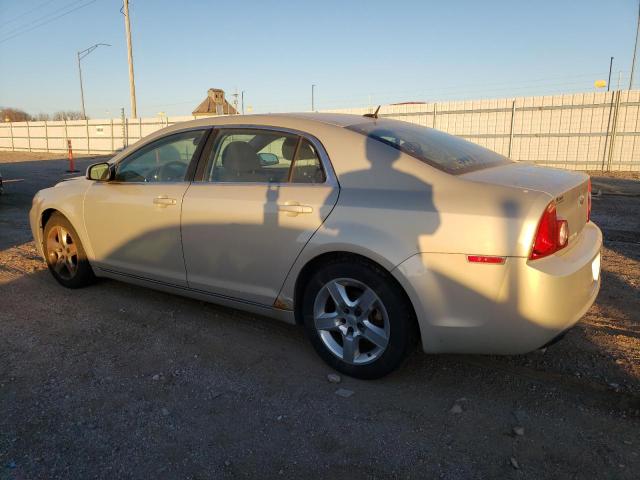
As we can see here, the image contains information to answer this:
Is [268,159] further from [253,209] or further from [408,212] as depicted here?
[408,212]

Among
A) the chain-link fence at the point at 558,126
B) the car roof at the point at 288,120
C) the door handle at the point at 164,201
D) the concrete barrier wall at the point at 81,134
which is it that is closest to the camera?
the car roof at the point at 288,120

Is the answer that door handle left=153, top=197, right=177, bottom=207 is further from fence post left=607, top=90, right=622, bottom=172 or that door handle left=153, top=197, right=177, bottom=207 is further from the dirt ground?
fence post left=607, top=90, right=622, bottom=172

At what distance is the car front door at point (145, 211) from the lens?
3.85 m

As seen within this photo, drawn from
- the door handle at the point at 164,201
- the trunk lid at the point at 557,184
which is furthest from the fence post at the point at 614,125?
the door handle at the point at 164,201

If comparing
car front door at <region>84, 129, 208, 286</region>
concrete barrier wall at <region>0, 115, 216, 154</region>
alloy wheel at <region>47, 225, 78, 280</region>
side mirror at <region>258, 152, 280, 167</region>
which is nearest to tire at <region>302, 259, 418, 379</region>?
side mirror at <region>258, 152, 280, 167</region>

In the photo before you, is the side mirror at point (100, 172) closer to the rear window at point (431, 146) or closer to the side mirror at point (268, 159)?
the side mirror at point (268, 159)

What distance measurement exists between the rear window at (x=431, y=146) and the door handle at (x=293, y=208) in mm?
597

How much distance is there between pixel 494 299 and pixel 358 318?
0.81 meters

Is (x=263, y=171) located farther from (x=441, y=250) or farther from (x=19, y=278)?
(x=19, y=278)

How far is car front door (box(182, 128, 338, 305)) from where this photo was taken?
10.4 feet

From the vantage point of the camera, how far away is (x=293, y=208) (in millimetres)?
3160

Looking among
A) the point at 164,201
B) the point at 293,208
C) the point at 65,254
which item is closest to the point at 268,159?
the point at 293,208

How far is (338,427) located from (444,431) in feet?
1.81

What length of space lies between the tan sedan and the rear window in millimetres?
18
